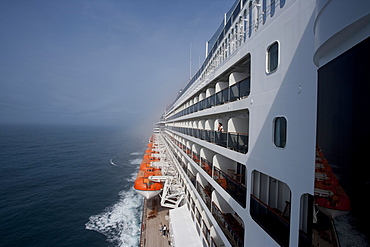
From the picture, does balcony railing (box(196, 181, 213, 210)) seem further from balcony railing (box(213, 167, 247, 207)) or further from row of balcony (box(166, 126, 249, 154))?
row of balcony (box(166, 126, 249, 154))

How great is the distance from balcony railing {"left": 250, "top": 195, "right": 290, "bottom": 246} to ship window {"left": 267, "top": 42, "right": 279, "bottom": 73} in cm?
400

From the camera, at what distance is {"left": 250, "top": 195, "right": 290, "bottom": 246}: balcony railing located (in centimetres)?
460

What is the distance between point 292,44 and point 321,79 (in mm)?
1895

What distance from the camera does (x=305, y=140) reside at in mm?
3877

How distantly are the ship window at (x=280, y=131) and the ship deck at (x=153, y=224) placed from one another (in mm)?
13883

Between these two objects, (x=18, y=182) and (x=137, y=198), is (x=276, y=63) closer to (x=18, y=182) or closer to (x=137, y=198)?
(x=137, y=198)

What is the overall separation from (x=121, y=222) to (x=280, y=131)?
2144 centimetres

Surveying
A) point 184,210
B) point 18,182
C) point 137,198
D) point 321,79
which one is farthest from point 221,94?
point 18,182

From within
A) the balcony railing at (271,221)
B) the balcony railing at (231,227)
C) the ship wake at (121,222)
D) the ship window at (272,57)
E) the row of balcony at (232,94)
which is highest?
the ship window at (272,57)

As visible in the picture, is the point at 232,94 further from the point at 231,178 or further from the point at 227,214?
the point at 227,214

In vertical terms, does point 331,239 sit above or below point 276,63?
below

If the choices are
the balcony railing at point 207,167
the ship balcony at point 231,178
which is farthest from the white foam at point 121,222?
the ship balcony at point 231,178

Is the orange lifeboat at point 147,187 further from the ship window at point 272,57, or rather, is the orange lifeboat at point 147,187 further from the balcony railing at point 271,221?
the ship window at point 272,57

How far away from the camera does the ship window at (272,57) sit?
505 centimetres
